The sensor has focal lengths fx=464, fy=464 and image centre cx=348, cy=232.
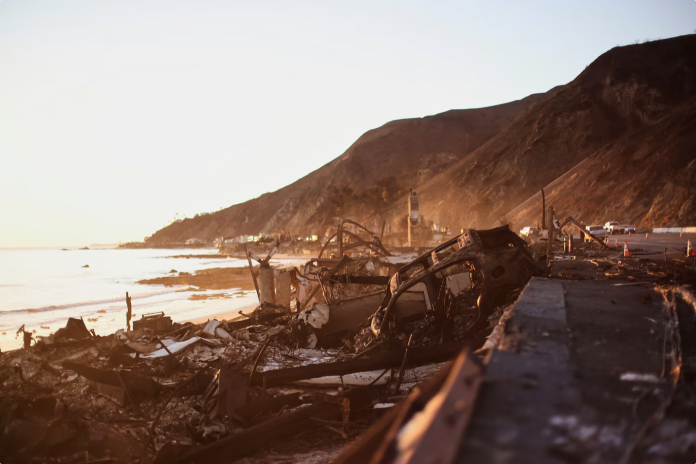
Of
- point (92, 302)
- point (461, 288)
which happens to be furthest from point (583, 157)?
point (461, 288)

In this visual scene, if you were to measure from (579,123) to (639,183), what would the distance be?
31.7 metres

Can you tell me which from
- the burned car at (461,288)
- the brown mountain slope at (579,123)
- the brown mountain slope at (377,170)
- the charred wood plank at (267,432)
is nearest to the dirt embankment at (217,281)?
the burned car at (461,288)

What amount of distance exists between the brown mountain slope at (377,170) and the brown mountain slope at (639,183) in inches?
1746

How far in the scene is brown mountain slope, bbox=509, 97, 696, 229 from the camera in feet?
146

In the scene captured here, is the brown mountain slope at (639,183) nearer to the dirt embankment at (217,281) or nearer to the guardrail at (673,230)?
the guardrail at (673,230)

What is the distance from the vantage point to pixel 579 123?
79.2 metres

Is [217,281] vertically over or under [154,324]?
under

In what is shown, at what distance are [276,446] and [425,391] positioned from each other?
4161 millimetres

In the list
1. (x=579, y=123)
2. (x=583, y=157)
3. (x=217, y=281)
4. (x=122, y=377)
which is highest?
(x=579, y=123)

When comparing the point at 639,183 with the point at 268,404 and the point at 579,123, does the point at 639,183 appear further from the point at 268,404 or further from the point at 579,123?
the point at 268,404

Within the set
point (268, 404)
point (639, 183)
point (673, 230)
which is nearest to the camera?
point (268, 404)

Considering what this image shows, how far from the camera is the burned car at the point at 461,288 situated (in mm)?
6961

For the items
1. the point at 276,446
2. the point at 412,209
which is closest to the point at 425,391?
the point at 276,446

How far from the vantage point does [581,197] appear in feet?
186
